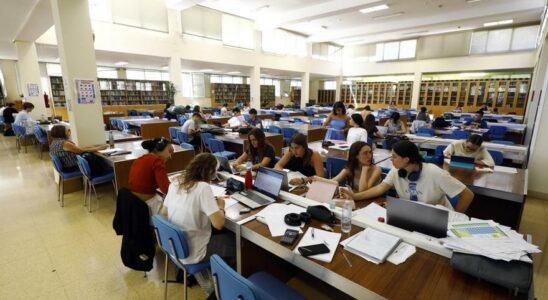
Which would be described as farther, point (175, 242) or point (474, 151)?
point (474, 151)

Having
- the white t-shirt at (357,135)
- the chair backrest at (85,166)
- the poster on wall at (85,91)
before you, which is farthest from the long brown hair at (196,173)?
the poster on wall at (85,91)

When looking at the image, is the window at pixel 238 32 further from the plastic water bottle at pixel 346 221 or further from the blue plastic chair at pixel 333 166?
the plastic water bottle at pixel 346 221

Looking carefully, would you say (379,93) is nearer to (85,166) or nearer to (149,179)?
(85,166)

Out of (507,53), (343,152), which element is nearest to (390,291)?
(343,152)

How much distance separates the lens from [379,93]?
17281mm

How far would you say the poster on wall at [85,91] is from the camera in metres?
4.04

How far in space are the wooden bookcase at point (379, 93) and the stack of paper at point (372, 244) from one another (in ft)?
53.9

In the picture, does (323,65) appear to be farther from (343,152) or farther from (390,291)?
(390,291)

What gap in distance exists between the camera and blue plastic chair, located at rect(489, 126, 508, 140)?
288 inches

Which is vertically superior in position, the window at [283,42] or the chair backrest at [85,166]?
the window at [283,42]

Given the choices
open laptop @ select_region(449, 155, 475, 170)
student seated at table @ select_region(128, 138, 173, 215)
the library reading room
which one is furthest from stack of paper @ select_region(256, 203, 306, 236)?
open laptop @ select_region(449, 155, 475, 170)

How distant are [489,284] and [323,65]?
16.9m

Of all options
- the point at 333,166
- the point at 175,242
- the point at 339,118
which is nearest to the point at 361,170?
the point at 333,166

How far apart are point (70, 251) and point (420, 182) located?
3413mm
